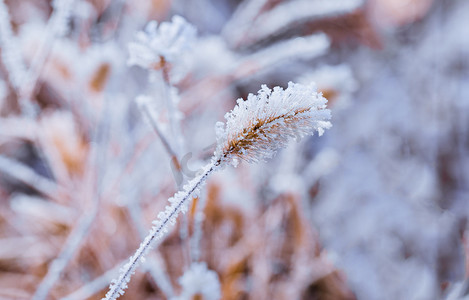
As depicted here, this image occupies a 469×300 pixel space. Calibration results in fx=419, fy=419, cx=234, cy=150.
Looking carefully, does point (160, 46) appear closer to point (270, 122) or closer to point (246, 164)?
point (270, 122)

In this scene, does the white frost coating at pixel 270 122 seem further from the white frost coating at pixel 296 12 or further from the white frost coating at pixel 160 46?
the white frost coating at pixel 296 12

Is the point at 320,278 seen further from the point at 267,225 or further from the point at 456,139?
the point at 456,139

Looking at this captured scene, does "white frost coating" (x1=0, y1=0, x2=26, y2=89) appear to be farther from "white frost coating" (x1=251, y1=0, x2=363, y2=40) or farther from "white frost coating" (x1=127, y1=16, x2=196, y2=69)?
"white frost coating" (x1=251, y1=0, x2=363, y2=40)

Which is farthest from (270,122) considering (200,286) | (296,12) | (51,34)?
(296,12)

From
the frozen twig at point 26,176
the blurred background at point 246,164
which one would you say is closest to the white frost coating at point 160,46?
the blurred background at point 246,164

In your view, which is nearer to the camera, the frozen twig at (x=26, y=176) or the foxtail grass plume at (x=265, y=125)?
the foxtail grass plume at (x=265, y=125)

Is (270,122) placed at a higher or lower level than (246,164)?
lower
